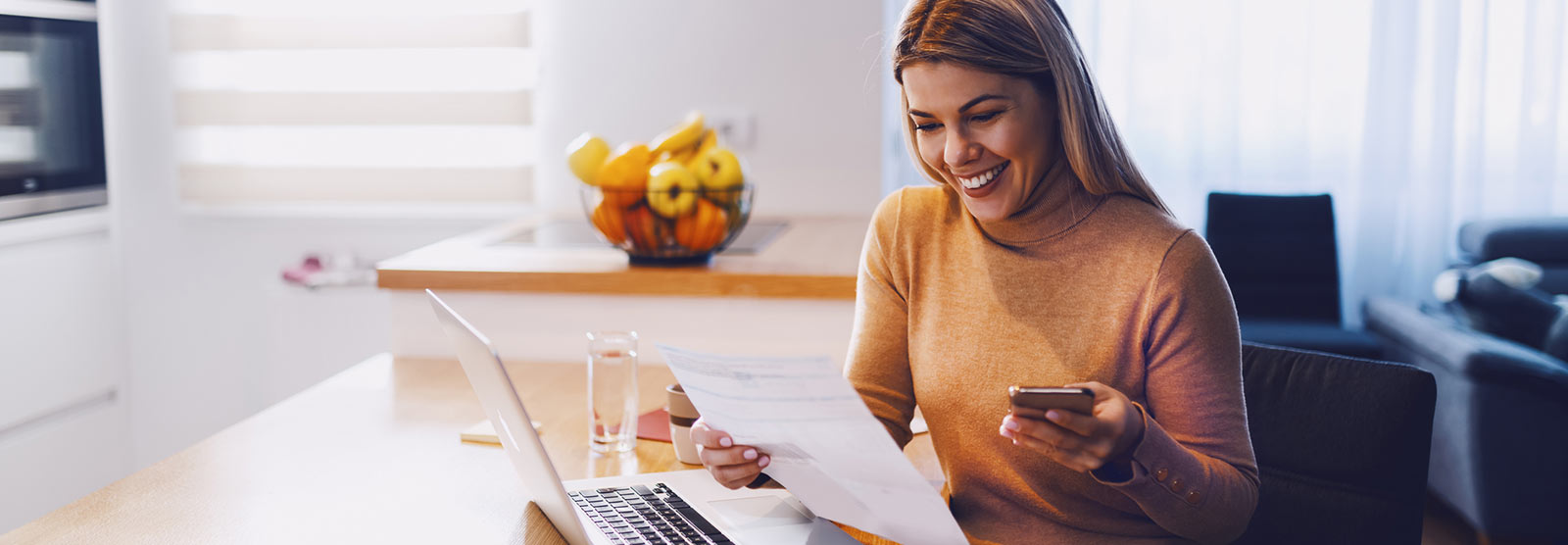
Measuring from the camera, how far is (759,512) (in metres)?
1.06

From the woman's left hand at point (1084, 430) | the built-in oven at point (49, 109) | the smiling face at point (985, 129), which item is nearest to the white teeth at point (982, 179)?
the smiling face at point (985, 129)

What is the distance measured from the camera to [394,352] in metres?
1.75

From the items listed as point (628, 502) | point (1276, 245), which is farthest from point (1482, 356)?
point (628, 502)

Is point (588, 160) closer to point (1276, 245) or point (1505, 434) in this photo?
point (1505, 434)

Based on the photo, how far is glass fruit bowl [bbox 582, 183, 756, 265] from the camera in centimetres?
171

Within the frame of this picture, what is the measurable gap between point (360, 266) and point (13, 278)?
728 mm

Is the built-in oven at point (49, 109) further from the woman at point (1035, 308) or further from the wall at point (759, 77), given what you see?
the woman at point (1035, 308)

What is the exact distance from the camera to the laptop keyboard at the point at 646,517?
3.20ft

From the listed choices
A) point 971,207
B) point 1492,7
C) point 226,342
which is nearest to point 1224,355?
point 971,207

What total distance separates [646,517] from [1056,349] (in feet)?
1.30

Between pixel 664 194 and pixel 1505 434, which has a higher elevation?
pixel 664 194

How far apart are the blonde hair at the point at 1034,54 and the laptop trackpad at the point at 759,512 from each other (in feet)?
1.29

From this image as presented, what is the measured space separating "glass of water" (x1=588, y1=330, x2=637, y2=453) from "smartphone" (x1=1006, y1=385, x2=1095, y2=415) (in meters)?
0.56

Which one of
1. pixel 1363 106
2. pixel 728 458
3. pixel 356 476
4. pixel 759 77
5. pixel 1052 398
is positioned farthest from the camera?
pixel 1363 106
